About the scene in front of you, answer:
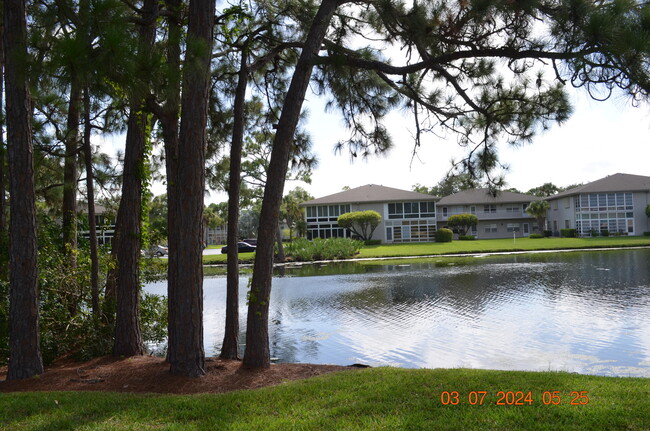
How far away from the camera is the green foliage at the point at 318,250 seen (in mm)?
31545

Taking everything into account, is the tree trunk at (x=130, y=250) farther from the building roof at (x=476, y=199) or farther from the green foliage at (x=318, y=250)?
the building roof at (x=476, y=199)

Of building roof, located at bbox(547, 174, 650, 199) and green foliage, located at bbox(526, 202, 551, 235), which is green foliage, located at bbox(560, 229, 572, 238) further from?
building roof, located at bbox(547, 174, 650, 199)

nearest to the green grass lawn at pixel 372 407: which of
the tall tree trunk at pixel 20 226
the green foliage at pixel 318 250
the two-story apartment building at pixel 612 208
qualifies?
the tall tree trunk at pixel 20 226

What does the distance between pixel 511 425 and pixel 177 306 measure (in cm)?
387

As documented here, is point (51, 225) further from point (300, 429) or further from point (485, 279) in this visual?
point (485, 279)

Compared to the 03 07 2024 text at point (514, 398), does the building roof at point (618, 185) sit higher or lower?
higher

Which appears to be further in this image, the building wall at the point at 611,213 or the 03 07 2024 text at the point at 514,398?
the building wall at the point at 611,213

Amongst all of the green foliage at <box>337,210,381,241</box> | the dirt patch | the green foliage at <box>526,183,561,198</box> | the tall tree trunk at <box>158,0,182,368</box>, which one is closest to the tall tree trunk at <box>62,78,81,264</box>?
the tall tree trunk at <box>158,0,182,368</box>

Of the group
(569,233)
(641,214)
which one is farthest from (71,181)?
(641,214)

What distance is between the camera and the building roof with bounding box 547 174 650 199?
43.7 metres

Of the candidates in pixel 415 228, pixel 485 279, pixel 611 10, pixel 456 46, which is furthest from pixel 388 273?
pixel 415 228

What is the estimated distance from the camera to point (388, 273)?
2173 centimetres

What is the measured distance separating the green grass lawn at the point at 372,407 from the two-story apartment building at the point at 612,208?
4483 cm

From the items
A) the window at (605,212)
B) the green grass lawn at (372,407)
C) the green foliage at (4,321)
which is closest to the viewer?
the green grass lawn at (372,407)
